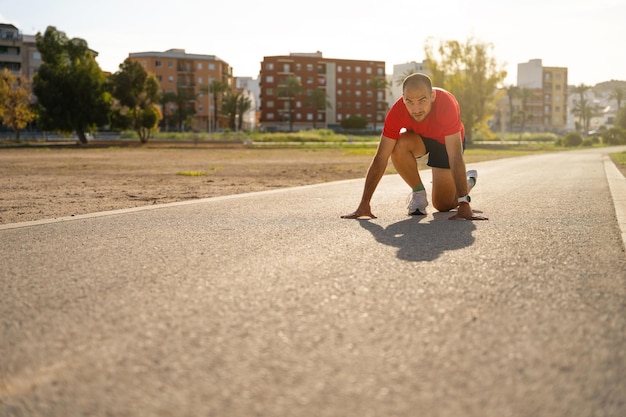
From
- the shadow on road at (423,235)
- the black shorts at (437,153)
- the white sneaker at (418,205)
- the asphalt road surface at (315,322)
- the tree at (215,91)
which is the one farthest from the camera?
the tree at (215,91)

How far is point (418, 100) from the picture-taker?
19.3 feet

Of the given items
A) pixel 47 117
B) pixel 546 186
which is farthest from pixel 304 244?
pixel 47 117

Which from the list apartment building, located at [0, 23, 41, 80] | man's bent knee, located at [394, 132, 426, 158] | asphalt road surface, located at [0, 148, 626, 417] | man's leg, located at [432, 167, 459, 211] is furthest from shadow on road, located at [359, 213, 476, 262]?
apartment building, located at [0, 23, 41, 80]

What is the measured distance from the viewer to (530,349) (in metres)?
2.43

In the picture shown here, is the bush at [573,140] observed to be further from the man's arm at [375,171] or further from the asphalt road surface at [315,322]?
the asphalt road surface at [315,322]

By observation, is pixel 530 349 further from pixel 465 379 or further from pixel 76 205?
pixel 76 205

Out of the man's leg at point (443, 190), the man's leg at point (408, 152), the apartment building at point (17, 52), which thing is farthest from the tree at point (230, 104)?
the man's leg at point (408, 152)

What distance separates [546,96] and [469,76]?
98.0 metres

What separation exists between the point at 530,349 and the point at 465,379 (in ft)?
1.43

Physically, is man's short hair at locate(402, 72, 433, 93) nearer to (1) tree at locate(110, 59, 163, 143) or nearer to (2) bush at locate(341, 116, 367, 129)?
(1) tree at locate(110, 59, 163, 143)

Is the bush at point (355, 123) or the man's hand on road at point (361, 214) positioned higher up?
the bush at point (355, 123)

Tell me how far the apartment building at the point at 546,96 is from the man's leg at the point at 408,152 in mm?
143976

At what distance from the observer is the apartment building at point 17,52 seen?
9056 cm

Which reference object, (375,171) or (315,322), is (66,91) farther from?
(315,322)
